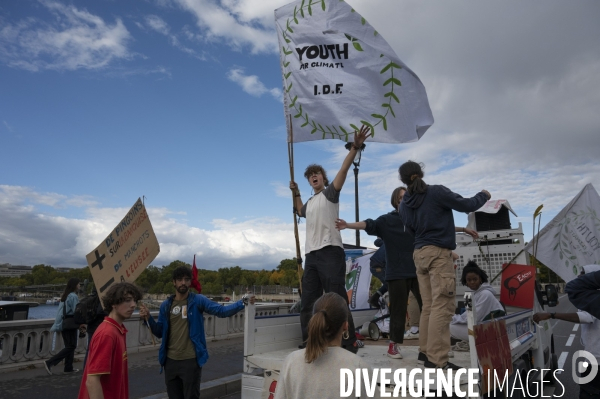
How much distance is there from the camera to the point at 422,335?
4.04 meters

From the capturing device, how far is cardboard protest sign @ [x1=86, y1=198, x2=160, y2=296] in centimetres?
590

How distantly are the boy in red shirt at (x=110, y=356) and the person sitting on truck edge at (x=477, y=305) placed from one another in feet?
10.3

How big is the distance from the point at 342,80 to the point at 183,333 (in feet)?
11.5

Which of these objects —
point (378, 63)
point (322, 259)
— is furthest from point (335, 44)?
point (322, 259)

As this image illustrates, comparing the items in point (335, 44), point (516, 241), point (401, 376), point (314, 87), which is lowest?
point (401, 376)

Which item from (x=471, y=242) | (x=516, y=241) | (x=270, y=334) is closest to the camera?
(x=270, y=334)

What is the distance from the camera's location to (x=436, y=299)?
3920 mm

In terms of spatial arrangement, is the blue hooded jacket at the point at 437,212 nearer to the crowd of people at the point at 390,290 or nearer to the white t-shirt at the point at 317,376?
the crowd of people at the point at 390,290

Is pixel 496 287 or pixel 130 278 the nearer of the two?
pixel 130 278

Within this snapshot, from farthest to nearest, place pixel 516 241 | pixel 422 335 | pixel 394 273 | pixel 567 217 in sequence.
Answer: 1. pixel 516 241
2. pixel 567 217
3. pixel 394 273
4. pixel 422 335

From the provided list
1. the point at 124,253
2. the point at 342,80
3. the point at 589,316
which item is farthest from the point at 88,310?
the point at 589,316

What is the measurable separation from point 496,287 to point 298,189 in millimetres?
4009

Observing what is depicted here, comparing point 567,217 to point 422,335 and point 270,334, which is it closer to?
point 422,335

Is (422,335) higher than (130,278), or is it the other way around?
(130,278)
